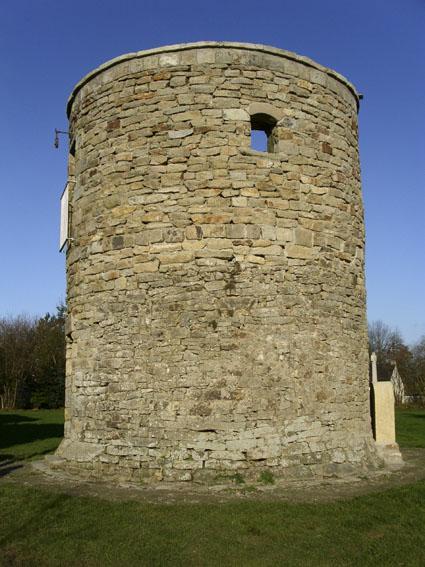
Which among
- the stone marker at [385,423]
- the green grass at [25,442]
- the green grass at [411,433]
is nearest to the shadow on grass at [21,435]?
A: the green grass at [25,442]

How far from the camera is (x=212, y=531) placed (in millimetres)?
5516

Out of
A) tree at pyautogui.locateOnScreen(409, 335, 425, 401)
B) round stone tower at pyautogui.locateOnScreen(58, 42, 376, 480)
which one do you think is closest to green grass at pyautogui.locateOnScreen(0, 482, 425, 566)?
round stone tower at pyautogui.locateOnScreen(58, 42, 376, 480)

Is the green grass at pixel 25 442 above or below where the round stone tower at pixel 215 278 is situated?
below

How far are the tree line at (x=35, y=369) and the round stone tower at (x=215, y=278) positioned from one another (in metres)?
23.6

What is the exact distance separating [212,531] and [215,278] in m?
3.39

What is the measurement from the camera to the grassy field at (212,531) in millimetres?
4891

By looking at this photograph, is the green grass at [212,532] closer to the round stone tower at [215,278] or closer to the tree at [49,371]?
the round stone tower at [215,278]

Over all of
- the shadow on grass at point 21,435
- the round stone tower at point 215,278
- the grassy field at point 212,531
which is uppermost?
the round stone tower at point 215,278

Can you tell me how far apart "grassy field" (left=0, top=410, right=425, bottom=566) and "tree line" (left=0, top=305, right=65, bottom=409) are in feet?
83.0

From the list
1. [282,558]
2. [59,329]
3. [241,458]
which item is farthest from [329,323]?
[59,329]

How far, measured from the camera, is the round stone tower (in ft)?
25.0

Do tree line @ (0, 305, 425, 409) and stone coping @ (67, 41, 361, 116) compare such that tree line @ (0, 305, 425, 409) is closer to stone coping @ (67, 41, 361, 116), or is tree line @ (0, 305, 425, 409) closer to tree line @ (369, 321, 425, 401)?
tree line @ (369, 321, 425, 401)

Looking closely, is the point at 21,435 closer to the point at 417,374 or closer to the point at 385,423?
the point at 385,423

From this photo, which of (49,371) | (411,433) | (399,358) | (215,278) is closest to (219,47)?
(215,278)
